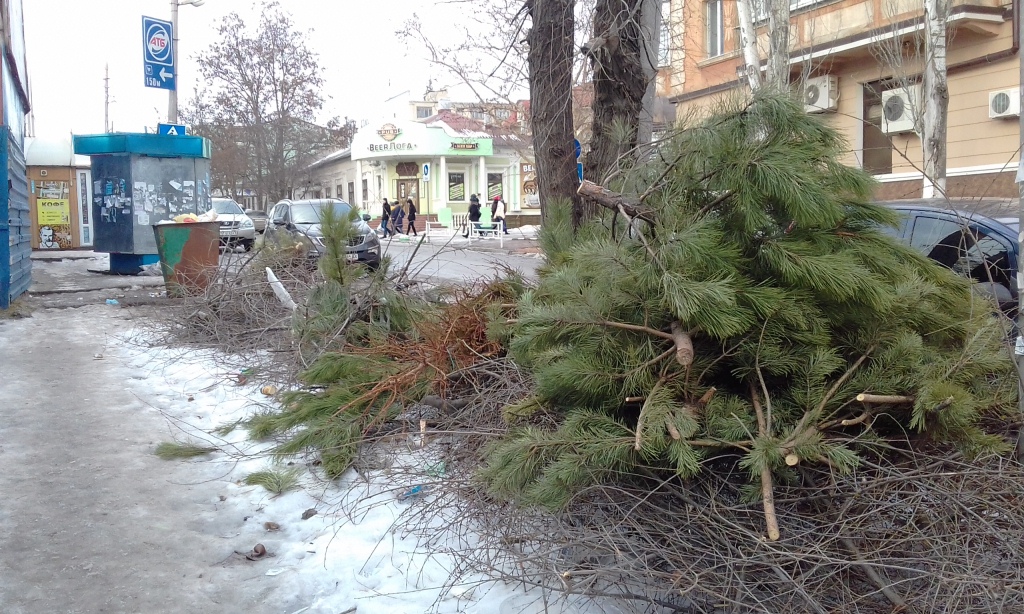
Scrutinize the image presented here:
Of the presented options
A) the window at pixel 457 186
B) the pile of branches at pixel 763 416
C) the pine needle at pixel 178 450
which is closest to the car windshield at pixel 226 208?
the window at pixel 457 186

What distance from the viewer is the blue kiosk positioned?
582 inches

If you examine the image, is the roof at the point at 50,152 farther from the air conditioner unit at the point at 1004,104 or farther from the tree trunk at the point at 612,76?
the air conditioner unit at the point at 1004,104

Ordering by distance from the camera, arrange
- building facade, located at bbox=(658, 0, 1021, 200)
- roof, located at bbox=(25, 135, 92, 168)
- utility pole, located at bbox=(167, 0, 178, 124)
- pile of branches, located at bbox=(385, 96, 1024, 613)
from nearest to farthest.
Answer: pile of branches, located at bbox=(385, 96, 1024, 613), building facade, located at bbox=(658, 0, 1021, 200), utility pole, located at bbox=(167, 0, 178, 124), roof, located at bbox=(25, 135, 92, 168)

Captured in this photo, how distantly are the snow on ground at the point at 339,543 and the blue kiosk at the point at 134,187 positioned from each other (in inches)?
394

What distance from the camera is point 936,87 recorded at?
1483 cm

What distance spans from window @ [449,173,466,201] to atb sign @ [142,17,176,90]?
24.2 m

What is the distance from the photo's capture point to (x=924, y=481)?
9.72ft

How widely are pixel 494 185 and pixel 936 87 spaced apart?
3097 centimetres

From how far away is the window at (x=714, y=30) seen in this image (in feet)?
72.6

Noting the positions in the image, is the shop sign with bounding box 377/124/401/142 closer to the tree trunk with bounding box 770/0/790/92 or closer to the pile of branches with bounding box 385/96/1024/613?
the tree trunk with bounding box 770/0/790/92

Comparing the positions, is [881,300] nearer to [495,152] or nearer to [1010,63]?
[1010,63]

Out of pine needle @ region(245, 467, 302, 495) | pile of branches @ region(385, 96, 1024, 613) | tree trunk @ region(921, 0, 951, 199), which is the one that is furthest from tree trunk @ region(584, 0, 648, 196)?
tree trunk @ region(921, 0, 951, 199)

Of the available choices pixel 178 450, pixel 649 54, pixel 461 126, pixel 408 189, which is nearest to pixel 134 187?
pixel 649 54

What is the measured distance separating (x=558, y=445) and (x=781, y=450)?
0.80m
